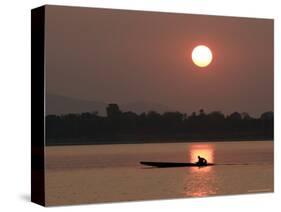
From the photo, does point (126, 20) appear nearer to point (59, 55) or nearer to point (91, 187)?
point (59, 55)

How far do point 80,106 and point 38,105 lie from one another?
58 cm

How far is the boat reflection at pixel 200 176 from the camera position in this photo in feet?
46.0

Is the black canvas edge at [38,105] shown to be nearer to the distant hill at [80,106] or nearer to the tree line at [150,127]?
the distant hill at [80,106]

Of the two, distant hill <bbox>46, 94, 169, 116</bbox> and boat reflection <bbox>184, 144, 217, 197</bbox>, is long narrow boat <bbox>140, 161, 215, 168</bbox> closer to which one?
boat reflection <bbox>184, 144, 217, 197</bbox>

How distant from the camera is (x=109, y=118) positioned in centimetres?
1341

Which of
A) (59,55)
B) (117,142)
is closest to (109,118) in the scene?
(117,142)

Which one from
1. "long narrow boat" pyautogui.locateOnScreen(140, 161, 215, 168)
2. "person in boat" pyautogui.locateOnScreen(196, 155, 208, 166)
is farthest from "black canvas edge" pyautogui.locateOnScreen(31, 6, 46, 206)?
"person in boat" pyautogui.locateOnScreen(196, 155, 208, 166)

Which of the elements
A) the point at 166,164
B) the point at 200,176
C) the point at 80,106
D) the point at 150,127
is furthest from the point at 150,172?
the point at 80,106

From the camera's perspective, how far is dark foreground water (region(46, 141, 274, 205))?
1299cm

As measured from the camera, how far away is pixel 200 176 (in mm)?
14188

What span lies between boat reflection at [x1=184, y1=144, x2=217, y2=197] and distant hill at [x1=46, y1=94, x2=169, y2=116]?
2.97 feet

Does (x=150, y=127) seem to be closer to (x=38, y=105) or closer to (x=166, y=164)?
(x=166, y=164)

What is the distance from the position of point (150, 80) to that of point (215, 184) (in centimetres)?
190

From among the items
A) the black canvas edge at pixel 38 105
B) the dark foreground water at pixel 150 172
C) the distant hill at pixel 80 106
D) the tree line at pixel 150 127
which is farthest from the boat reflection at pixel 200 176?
the black canvas edge at pixel 38 105
